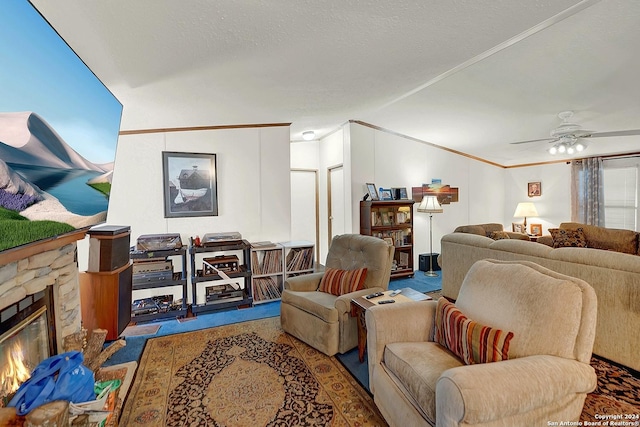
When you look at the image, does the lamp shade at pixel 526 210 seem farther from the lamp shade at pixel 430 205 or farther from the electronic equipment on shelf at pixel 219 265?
the electronic equipment on shelf at pixel 219 265

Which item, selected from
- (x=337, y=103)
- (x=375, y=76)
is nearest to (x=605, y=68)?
(x=375, y=76)

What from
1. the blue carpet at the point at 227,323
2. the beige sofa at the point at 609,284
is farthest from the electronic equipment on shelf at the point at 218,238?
the beige sofa at the point at 609,284

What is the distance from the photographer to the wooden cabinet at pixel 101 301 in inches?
109

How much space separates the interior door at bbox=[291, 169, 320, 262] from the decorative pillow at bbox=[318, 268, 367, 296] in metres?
2.40

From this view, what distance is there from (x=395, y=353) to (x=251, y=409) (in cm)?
99

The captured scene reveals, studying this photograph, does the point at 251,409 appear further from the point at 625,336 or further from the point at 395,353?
the point at 625,336

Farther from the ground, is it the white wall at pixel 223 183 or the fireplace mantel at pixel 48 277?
the white wall at pixel 223 183

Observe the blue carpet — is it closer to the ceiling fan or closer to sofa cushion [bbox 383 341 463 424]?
sofa cushion [bbox 383 341 463 424]

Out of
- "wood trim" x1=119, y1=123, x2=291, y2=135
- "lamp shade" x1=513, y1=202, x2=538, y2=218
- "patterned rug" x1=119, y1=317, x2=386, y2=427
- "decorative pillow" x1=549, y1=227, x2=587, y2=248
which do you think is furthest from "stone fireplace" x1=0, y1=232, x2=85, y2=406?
"lamp shade" x1=513, y1=202, x2=538, y2=218

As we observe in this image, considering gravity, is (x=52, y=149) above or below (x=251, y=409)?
above

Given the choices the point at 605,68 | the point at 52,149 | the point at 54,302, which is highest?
the point at 605,68

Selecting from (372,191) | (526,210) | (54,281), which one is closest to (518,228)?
(526,210)

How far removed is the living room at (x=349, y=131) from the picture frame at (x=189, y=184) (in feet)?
0.23

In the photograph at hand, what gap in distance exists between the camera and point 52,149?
1.41 m
